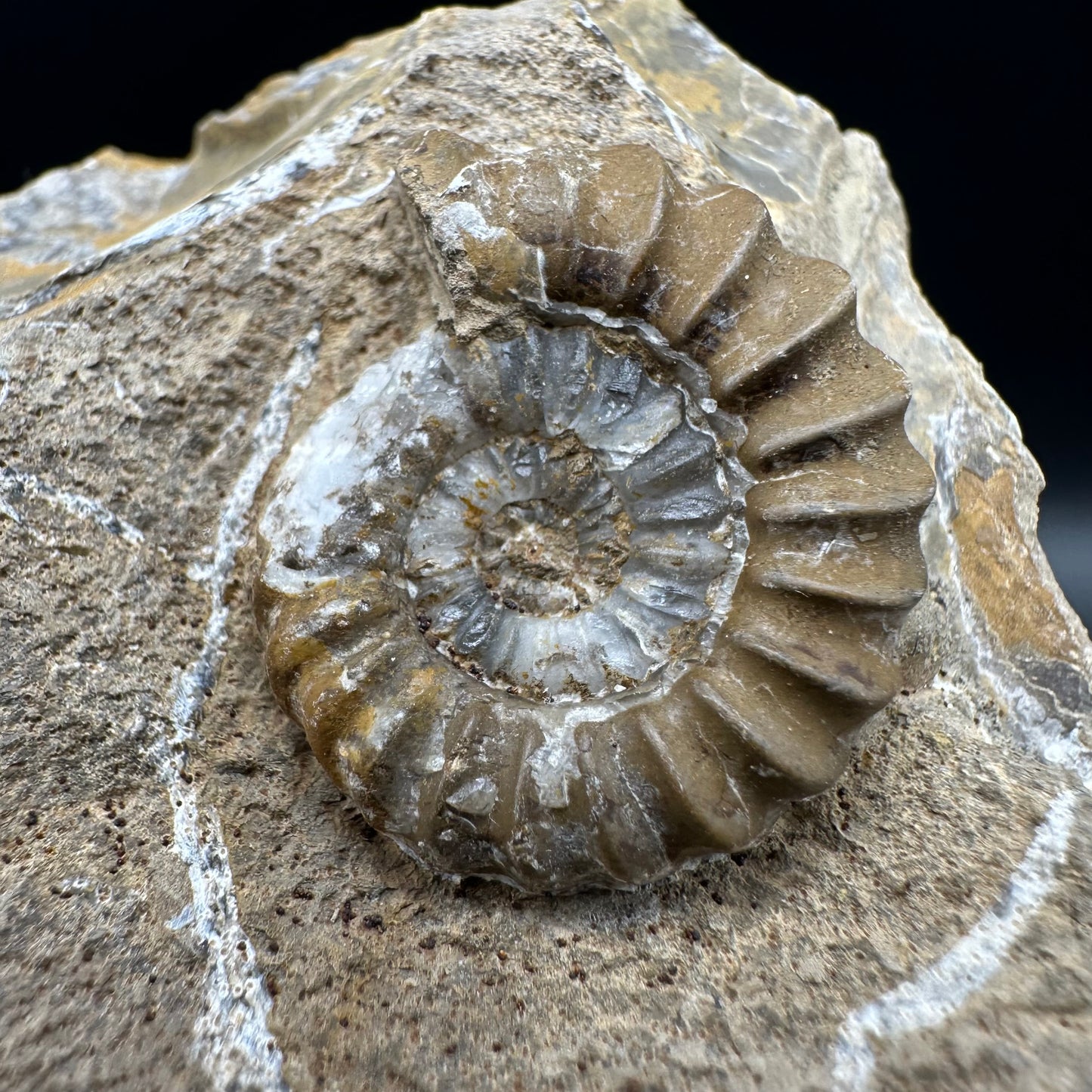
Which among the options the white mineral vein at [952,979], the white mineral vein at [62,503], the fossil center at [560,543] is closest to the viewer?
the white mineral vein at [952,979]

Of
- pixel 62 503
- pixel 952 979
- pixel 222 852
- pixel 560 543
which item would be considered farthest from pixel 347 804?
pixel 952 979

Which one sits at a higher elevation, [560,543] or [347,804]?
[560,543]

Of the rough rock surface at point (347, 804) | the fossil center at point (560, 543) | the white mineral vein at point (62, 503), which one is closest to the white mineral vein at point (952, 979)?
the rough rock surface at point (347, 804)

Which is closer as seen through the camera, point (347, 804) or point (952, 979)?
point (952, 979)

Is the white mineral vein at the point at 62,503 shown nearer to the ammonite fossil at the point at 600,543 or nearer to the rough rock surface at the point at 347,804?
the rough rock surface at the point at 347,804

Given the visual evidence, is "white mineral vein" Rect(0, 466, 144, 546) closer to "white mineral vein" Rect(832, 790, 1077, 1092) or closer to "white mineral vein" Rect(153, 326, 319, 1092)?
"white mineral vein" Rect(153, 326, 319, 1092)

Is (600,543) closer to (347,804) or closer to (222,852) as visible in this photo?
(347,804)

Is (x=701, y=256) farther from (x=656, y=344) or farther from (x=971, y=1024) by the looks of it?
(x=971, y=1024)
